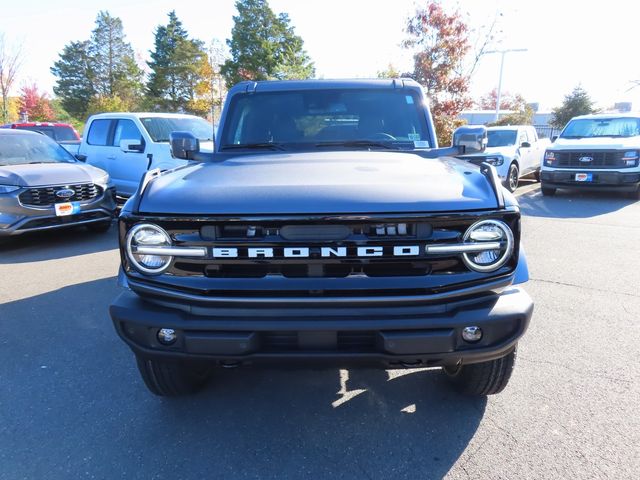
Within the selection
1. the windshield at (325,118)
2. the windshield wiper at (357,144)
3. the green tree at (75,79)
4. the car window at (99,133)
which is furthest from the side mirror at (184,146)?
the green tree at (75,79)

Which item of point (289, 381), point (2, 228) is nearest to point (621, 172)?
point (289, 381)

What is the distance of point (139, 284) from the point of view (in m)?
2.04

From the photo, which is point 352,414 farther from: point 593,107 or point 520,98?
point 520,98

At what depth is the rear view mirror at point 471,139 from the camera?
3.22m

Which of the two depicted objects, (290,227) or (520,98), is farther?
(520,98)

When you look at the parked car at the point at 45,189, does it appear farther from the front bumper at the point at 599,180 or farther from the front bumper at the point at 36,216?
the front bumper at the point at 599,180

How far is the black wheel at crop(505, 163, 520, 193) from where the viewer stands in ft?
35.9

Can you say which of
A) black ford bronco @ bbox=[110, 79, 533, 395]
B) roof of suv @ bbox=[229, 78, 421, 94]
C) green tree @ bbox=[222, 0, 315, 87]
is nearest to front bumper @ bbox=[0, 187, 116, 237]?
roof of suv @ bbox=[229, 78, 421, 94]

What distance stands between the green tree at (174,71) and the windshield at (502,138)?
3148cm

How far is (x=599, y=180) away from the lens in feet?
32.4

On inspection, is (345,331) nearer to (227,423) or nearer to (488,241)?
(488,241)

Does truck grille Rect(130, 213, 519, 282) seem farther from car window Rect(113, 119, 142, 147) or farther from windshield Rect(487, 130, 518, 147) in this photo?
windshield Rect(487, 130, 518, 147)

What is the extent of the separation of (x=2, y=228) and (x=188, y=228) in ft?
18.0

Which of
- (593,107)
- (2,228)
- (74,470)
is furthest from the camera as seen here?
(593,107)
